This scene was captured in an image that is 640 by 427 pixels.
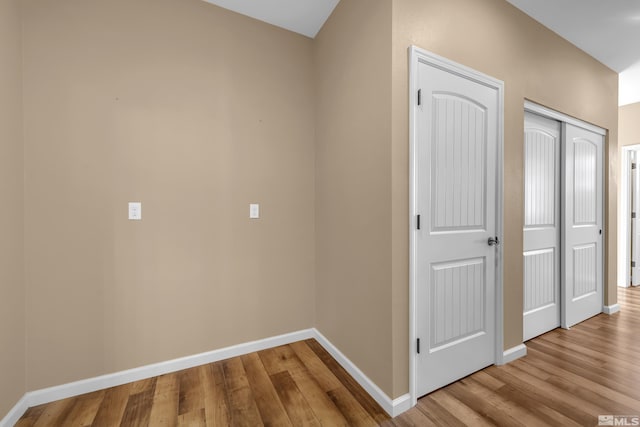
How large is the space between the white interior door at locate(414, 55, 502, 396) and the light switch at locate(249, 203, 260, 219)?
1320mm

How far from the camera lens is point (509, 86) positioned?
212 centimetres

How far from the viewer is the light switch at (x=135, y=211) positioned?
190cm

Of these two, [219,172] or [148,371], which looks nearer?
[148,371]

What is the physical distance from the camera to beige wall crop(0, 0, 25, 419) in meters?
1.48

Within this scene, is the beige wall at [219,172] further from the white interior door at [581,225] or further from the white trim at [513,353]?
the white interior door at [581,225]

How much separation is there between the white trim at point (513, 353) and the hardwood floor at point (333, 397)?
0.04 metres

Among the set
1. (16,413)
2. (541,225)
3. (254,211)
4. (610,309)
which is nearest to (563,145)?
(541,225)

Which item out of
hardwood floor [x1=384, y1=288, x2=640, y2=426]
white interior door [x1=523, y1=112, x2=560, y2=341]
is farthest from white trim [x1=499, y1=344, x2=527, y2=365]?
white interior door [x1=523, y1=112, x2=560, y2=341]

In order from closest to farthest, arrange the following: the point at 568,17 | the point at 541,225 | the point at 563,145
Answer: the point at 568,17 → the point at 541,225 → the point at 563,145

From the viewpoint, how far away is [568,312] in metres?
2.70

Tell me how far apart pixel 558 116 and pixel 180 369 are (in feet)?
13.1

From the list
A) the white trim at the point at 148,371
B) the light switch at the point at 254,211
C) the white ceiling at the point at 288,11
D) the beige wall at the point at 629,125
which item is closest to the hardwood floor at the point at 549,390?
the white trim at the point at 148,371

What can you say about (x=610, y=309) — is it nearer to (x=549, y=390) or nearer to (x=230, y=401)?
(x=549, y=390)

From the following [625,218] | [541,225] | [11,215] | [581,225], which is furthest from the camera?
[625,218]
